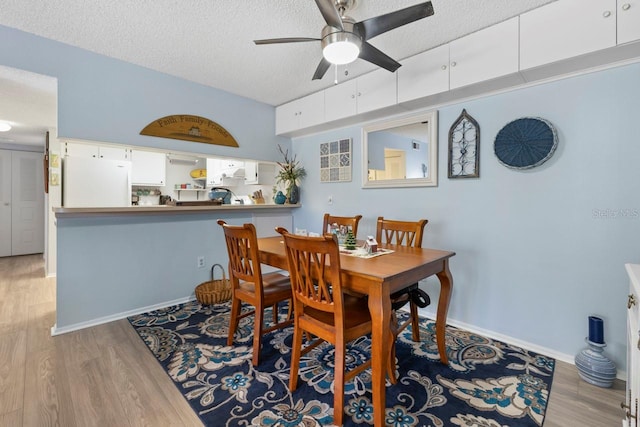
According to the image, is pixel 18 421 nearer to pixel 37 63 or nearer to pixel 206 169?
pixel 37 63

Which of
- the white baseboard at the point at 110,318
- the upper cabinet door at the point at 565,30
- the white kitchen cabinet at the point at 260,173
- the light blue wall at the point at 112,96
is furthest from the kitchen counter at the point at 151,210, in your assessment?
the upper cabinet door at the point at 565,30

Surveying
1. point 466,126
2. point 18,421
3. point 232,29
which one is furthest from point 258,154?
point 18,421

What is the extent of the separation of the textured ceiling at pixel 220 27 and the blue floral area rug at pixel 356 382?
2.47 m

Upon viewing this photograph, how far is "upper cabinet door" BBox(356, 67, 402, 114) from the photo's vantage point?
108 inches

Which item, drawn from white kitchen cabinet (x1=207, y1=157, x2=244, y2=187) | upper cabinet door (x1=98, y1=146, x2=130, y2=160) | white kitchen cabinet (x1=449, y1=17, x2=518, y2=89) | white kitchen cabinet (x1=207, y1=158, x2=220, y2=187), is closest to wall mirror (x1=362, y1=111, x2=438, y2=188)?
white kitchen cabinet (x1=449, y1=17, x2=518, y2=89)

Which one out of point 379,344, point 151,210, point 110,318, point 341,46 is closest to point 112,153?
point 151,210

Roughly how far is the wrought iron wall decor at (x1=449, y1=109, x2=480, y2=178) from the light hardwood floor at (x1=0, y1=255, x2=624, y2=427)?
5.24ft

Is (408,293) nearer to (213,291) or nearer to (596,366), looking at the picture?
(596,366)

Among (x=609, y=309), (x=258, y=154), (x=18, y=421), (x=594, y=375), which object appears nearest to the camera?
(x=18, y=421)

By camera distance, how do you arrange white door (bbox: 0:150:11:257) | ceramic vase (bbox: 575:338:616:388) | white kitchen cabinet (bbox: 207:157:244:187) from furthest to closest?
white door (bbox: 0:150:11:257) < white kitchen cabinet (bbox: 207:157:244:187) < ceramic vase (bbox: 575:338:616:388)

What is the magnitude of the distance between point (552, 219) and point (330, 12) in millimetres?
2105

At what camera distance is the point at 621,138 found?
6.11 ft

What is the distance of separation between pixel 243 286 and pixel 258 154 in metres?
2.12

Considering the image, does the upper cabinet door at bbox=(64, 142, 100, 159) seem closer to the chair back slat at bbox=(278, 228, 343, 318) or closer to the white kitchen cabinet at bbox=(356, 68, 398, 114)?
the white kitchen cabinet at bbox=(356, 68, 398, 114)
